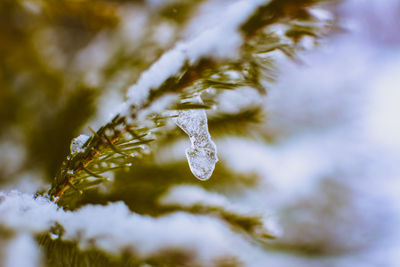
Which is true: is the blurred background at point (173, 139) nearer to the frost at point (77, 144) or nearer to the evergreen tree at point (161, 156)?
the evergreen tree at point (161, 156)

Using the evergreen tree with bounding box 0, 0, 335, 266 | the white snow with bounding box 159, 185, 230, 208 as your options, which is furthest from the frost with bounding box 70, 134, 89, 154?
the white snow with bounding box 159, 185, 230, 208

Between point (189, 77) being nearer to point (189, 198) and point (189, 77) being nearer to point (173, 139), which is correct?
point (189, 198)

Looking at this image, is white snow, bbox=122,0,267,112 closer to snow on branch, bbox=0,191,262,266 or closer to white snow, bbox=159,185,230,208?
snow on branch, bbox=0,191,262,266

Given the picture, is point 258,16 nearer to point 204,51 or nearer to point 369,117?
point 204,51

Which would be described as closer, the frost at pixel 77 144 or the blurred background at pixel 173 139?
the frost at pixel 77 144

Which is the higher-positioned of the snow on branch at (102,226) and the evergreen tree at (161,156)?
the evergreen tree at (161,156)

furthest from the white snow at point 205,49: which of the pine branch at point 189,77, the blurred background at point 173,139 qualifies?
the blurred background at point 173,139

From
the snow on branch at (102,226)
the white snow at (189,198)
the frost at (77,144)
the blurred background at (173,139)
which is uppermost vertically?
the blurred background at (173,139)

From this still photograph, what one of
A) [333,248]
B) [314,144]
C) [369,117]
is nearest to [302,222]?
[333,248]
